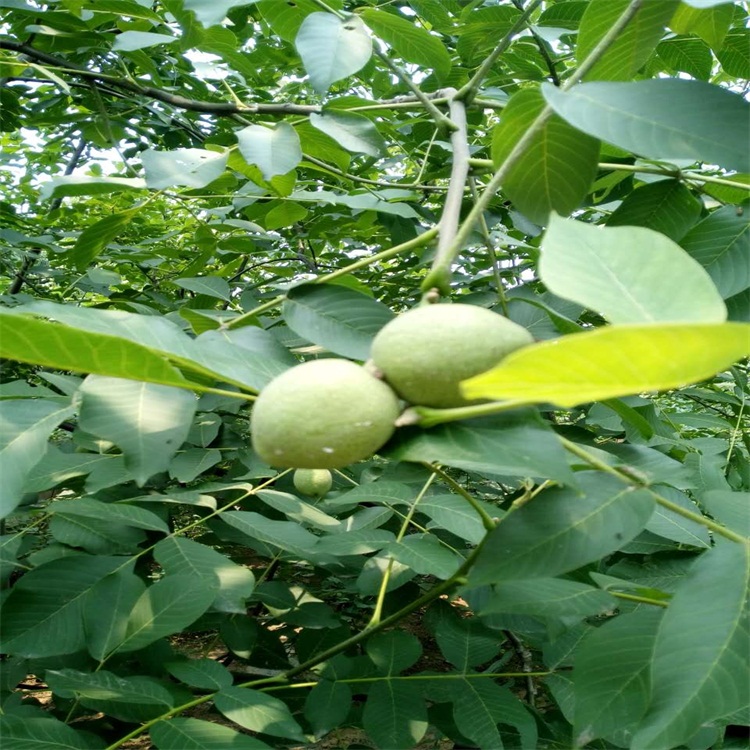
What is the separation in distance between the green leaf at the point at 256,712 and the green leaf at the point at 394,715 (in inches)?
6.5

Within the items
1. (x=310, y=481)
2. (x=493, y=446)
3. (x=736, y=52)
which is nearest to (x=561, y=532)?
(x=493, y=446)

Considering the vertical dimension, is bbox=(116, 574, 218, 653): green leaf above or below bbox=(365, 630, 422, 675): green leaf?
above

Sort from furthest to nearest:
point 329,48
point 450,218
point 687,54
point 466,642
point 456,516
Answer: point 687,54 < point 466,642 < point 456,516 < point 329,48 < point 450,218

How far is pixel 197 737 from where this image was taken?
3.50 ft

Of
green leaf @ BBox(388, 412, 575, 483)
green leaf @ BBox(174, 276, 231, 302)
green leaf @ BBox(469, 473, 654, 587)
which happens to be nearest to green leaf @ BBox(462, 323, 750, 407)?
green leaf @ BBox(388, 412, 575, 483)

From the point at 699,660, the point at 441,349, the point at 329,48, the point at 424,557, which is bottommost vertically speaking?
the point at 424,557

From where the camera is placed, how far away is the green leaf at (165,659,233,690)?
4.02 ft

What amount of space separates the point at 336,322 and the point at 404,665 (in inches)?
34.3

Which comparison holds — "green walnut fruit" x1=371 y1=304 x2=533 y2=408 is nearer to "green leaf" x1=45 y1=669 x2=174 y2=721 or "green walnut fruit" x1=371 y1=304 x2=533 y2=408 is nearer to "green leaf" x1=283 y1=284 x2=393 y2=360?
"green leaf" x1=283 y1=284 x2=393 y2=360

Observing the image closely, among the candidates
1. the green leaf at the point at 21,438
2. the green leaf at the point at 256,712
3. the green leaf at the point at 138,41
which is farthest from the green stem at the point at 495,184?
the green leaf at the point at 138,41

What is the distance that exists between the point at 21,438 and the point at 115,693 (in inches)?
20.1

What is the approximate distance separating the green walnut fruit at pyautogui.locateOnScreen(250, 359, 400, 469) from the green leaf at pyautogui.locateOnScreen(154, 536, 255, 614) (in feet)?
2.57

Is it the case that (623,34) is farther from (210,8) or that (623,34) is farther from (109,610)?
(109,610)

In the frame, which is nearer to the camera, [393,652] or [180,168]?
[180,168]
